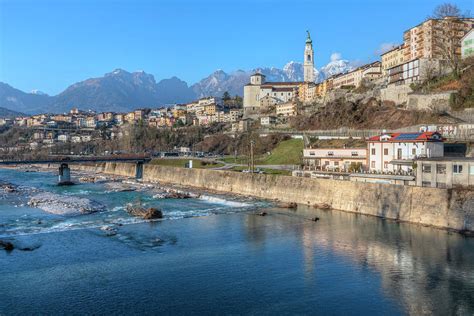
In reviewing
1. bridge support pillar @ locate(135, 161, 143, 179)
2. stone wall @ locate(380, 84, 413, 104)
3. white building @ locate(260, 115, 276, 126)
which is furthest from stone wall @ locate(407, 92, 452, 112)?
bridge support pillar @ locate(135, 161, 143, 179)

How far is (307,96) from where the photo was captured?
107m

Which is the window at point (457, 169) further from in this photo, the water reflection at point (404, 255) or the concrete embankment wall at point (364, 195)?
the water reflection at point (404, 255)

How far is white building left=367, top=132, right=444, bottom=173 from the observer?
40.0 meters

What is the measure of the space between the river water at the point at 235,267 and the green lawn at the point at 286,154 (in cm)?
2613

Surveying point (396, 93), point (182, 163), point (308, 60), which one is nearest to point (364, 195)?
point (396, 93)

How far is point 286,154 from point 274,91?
60.8 meters

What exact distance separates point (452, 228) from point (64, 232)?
27.4 m

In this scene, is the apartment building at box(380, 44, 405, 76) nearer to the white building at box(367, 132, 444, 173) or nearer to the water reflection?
the white building at box(367, 132, 444, 173)

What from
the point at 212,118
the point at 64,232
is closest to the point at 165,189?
the point at 64,232

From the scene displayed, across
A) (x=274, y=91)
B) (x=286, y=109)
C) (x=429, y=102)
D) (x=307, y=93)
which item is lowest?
(x=429, y=102)

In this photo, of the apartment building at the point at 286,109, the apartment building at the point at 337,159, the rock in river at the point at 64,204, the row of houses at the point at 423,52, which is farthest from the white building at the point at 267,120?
the rock in river at the point at 64,204

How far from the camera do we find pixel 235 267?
84.2ft

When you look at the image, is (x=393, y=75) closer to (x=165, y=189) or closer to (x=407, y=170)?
(x=407, y=170)

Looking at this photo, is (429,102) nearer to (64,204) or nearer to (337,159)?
(337,159)
